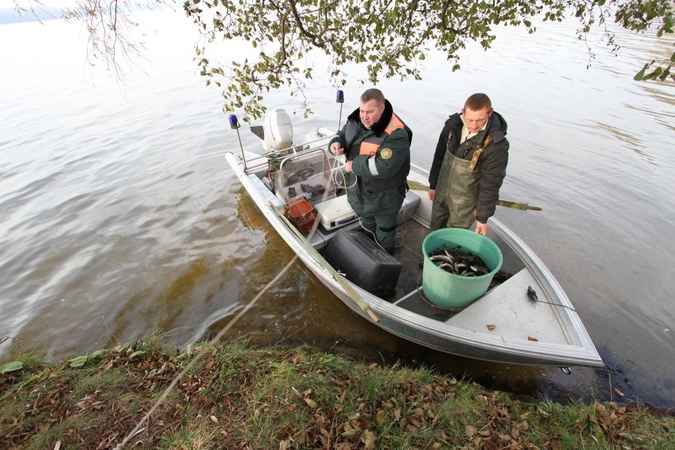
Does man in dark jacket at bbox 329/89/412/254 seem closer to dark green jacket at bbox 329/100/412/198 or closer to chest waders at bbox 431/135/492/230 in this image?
dark green jacket at bbox 329/100/412/198

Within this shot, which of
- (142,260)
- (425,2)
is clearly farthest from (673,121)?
(142,260)

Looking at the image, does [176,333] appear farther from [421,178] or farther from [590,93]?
[590,93]

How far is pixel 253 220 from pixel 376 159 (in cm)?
379

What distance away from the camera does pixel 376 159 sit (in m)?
2.97

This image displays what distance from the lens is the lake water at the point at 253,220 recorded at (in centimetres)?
385

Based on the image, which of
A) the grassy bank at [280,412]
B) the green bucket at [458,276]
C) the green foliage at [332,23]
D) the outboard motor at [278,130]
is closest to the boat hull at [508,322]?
the green bucket at [458,276]

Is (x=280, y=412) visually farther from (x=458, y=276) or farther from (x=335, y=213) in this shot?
(x=335, y=213)

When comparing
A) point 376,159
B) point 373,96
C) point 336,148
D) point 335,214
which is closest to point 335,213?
point 335,214

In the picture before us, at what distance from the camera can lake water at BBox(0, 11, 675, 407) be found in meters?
3.85

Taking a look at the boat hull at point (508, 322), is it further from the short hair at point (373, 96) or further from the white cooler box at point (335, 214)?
the short hair at point (373, 96)

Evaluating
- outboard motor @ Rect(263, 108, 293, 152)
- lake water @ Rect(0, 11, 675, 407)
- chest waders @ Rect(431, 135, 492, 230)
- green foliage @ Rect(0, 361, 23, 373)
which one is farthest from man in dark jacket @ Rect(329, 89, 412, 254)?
green foliage @ Rect(0, 361, 23, 373)

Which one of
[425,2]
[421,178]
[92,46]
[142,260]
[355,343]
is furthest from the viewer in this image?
[142,260]

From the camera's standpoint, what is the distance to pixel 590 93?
997 cm

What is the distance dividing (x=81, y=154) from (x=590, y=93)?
14.4 meters
